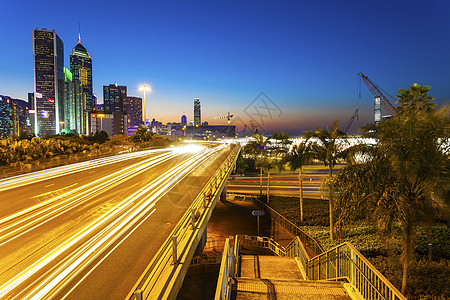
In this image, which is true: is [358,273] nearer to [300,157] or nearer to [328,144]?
[328,144]

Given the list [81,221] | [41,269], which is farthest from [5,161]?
[41,269]

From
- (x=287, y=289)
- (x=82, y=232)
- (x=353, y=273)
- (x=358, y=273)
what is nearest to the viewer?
(x=358, y=273)

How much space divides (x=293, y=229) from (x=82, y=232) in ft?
50.5

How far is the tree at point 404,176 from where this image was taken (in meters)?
6.74

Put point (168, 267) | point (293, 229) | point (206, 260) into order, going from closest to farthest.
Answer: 1. point (168, 267)
2. point (206, 260)
3. point (293, 229)

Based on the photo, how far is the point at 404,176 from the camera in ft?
23.2

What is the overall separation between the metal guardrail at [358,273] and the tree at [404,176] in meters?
1.21

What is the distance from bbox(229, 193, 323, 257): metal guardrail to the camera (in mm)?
14659

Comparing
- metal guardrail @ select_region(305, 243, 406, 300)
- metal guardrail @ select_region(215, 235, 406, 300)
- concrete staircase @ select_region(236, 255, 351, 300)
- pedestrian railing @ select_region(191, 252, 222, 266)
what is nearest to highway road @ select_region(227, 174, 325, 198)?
pedestrian railing @ select_region(191, 252, 222, 266)

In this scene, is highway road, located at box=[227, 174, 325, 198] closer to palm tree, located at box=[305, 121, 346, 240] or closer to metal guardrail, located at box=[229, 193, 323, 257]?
metal guardrail, located at box=[229, 193, 323, 257]

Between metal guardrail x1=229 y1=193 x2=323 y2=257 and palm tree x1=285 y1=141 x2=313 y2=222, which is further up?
palm tree x1=285 y1=141 x2=313 y2=222

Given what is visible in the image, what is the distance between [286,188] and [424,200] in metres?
27.3

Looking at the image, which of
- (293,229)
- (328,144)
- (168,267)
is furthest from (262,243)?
(168,267)

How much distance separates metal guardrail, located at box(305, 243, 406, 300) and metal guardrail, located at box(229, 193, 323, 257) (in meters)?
6.12
